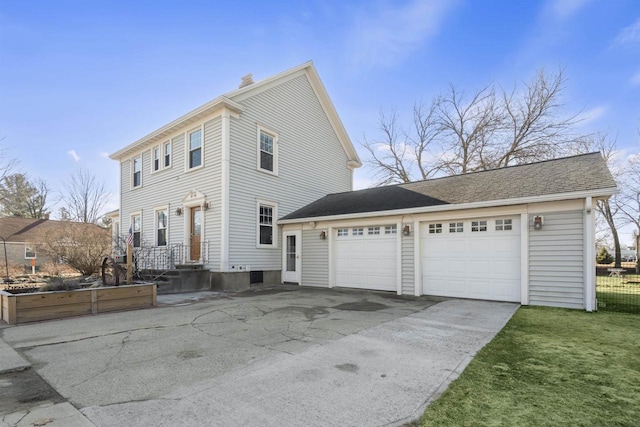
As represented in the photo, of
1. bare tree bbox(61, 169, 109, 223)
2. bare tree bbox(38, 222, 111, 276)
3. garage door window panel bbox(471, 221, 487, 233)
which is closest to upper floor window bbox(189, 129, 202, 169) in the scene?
bare tree bbox(38, 222, 111, 276)

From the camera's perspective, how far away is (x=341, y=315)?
6766 millimetres

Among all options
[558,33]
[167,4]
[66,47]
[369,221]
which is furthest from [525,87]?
[66,47]

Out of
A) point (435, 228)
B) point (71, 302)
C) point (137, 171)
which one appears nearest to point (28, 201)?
point (137, 171)

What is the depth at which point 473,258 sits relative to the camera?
29.2 ft

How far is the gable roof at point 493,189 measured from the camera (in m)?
7.70

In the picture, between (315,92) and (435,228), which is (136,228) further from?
(435,228)

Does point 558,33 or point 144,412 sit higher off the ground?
point 558,33

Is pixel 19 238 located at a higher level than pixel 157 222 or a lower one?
lower

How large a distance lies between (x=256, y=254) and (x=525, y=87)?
1961 cm

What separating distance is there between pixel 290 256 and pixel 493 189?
7573 mm

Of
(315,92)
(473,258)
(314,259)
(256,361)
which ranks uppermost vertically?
(315,92)

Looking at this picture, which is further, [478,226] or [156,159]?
[156,159]

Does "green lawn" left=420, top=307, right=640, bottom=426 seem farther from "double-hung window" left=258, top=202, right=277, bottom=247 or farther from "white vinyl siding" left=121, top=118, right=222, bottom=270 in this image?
"white vinyl siding" left=121, top=118, right=222, bottom=270

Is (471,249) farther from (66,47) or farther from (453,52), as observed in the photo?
(66,47)
